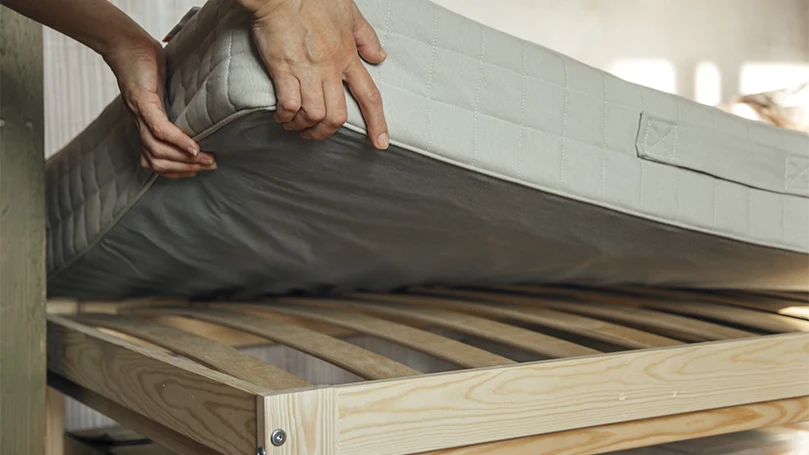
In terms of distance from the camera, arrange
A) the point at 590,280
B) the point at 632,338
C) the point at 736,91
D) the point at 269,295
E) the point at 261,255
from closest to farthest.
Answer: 1. the point at 632,338
2. the point at 261,255
3. the point at 590,280
4. the point at 269,295
5. the point at 736,91

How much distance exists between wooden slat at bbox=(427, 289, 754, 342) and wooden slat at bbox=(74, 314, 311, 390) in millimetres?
537

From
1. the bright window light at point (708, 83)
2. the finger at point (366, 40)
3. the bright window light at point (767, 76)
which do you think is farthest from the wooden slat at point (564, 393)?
the bright window light at point (767, 76)

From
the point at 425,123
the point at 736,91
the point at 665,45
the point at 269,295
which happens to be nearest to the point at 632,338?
the point at 425,123

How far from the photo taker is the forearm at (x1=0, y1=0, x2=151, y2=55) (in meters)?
0.98

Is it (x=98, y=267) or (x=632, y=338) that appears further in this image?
(x=98, y=267)

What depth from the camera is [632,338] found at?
1.16m

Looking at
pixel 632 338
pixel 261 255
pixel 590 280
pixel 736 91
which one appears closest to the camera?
pixel 632 338

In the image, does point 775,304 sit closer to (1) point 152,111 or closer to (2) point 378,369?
(2) point 378,369

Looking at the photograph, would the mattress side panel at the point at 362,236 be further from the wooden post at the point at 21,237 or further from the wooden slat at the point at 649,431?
the wooden slat at the point at 649,431

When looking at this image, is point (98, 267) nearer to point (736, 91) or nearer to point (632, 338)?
point (632, 338)

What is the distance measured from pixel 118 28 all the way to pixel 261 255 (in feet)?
1.22

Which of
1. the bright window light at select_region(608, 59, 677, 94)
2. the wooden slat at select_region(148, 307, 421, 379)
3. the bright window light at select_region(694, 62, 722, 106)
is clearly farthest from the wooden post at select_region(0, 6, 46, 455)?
the bright window light at select_region(694, 62, 722, 106)

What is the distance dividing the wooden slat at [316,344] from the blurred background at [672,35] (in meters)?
1.00

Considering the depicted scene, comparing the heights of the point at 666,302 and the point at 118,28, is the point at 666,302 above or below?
below
